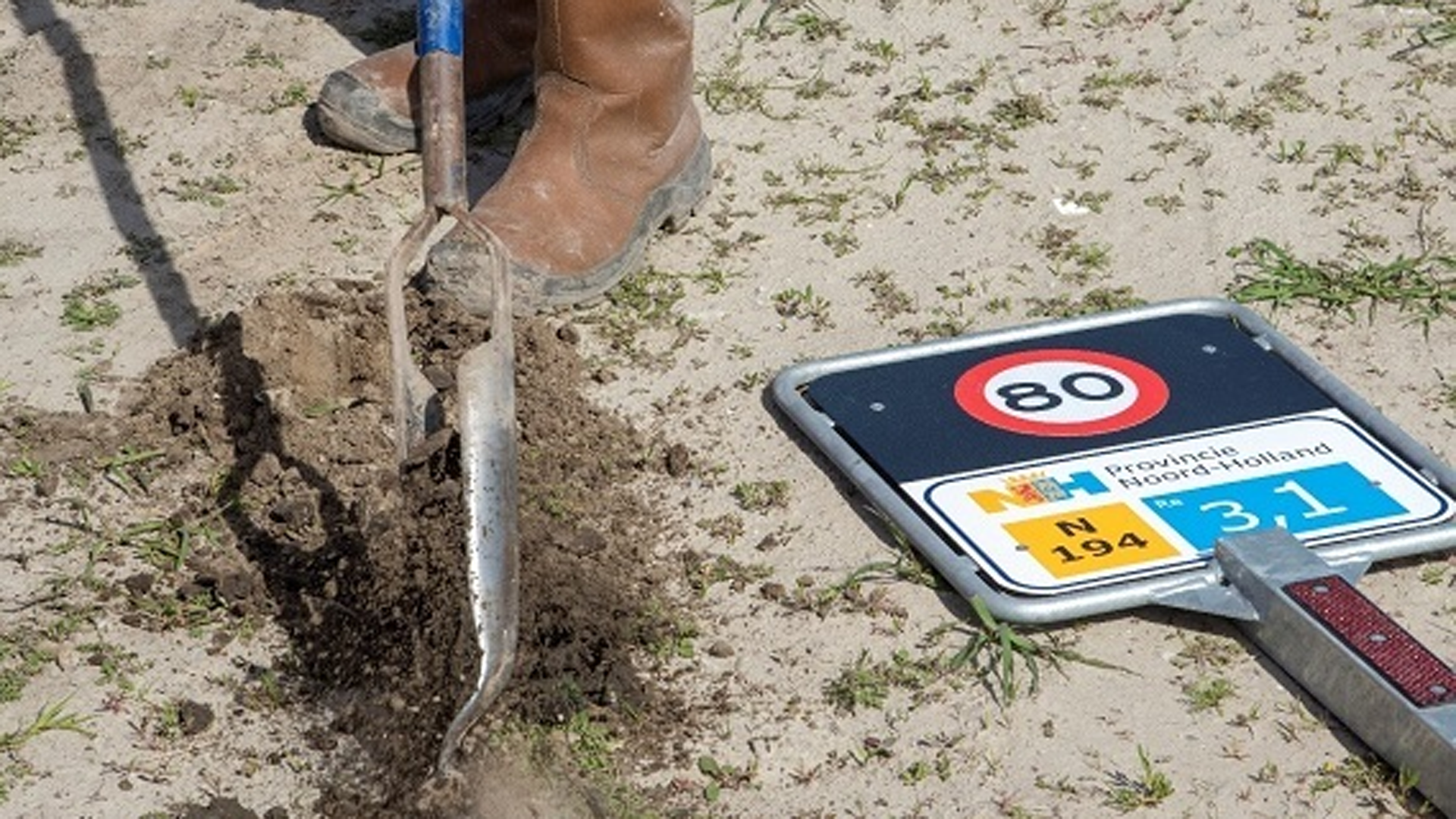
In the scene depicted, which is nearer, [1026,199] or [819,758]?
[819,758]

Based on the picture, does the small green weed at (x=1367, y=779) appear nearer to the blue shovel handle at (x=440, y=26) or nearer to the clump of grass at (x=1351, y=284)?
the clump of grass at (x=1351, y=284)

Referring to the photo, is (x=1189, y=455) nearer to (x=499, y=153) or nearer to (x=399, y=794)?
(x=399, y=794)

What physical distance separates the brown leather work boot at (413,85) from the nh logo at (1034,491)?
1.47 metres

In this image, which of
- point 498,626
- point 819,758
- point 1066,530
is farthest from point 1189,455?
point 498,626

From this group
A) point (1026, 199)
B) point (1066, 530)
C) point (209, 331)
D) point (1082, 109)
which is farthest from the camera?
point (1082, 109)

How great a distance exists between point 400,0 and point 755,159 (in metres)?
1.01

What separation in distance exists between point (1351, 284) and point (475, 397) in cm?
166

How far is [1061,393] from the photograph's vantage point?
3617 millimetres

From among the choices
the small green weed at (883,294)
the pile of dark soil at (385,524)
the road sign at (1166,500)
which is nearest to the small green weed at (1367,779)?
the road sign at (1166,500)

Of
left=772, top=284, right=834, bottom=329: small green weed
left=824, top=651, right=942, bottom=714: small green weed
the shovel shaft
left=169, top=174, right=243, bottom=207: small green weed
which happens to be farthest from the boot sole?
left=824, top=651, right=942, bottom=714: small green weed

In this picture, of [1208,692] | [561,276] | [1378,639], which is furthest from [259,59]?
[1378,639]

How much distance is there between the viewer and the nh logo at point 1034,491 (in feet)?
11.0

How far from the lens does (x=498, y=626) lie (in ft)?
9.52

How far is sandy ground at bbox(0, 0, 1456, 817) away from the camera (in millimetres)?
2963
